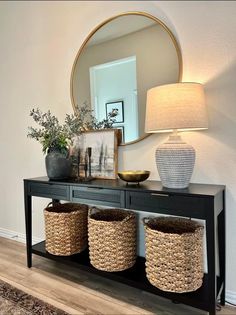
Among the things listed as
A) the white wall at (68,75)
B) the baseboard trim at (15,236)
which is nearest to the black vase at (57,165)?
the white wall at (68,75)

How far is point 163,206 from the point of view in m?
1.45

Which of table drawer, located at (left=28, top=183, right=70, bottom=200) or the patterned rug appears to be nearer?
the patterned rug

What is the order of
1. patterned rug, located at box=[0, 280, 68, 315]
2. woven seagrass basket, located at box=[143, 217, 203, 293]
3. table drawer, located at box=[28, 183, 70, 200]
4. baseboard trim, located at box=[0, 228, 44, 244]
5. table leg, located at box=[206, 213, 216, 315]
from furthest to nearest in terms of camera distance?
baseboard trim, located at box=[0, 228, 44, 244]
table drawer, located at box=[28, 183, 70, 200]
patterned rug, located at box=[0, 280, 68, 315]
woven seagrass basket, located at box=[143, 217, 203, 293]
table leg, located at box=[206, 213, 216, 315]

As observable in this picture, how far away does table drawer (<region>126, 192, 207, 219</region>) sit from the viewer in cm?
134

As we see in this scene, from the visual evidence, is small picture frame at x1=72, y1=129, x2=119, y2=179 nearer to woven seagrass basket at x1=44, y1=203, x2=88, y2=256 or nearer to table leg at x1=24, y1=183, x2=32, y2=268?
woven seagrass basket at x1=44, y1=203, x2=88, y2=256

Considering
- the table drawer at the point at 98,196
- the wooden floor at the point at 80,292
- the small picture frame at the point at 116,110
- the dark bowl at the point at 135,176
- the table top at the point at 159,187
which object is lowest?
the wooden floor at the point at 80,292

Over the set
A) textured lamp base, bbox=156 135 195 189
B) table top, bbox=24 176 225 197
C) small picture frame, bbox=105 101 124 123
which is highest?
small picture frame, bbox=105 101 124 123

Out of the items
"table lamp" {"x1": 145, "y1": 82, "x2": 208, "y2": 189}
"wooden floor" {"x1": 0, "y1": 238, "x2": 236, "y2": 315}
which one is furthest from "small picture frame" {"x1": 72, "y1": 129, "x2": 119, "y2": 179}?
"wooden floor" {"x1": 0, "y1": 238, "x2": 236, "y2": 315}

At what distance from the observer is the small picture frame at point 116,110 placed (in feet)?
6.61

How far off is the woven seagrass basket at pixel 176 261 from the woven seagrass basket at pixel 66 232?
71 cm

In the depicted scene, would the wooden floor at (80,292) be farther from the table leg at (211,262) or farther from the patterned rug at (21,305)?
the table leg at (211,262)

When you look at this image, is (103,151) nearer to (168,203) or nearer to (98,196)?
(98,196)

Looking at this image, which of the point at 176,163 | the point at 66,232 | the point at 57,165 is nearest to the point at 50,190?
the point at 57,165

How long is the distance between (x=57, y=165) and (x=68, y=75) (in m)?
0.90
